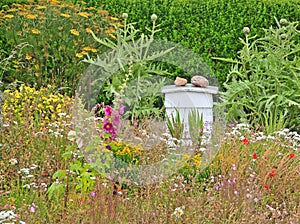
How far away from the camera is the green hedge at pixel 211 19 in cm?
736

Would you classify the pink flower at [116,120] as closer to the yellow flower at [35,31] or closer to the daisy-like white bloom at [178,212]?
the daisy-like white bloom at [178,212]

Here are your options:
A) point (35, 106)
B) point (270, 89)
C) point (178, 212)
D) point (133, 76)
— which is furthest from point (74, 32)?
point (178, 212)

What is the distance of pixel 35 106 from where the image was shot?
5.55m

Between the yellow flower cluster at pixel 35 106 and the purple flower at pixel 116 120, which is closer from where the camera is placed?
the purple flower at pixel 116 120

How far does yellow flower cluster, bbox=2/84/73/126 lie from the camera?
5.50 meters

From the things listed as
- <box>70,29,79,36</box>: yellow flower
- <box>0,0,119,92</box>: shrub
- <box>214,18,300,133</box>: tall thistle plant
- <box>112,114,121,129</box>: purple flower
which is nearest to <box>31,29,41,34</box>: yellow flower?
<box>0,0,119,92</box>: shrub

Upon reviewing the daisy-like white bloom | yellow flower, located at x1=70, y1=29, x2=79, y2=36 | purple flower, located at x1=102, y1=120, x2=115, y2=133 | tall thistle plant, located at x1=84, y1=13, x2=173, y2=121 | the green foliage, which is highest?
yellow flower, located at x1=70, y1=29, x2=79, y2=36

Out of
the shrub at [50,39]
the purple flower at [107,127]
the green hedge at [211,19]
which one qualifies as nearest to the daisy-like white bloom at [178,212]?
the purple flower at [107,127]

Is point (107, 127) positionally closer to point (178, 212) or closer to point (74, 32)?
point (178, 212)

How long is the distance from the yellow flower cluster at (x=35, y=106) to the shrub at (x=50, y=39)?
916mm

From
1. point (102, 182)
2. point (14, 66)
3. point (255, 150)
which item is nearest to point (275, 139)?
point (255, 150)

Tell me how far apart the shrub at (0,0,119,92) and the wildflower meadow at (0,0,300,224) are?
0.6 inches

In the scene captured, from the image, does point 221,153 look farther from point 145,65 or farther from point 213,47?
point 213,47

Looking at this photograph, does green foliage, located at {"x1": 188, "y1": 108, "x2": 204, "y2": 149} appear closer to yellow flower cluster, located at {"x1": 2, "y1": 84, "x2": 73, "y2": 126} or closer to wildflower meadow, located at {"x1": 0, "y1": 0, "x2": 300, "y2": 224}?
wildflower meadow, located at {"x1": 0, "y1": 0, "x2": 300, "y2": 224}
